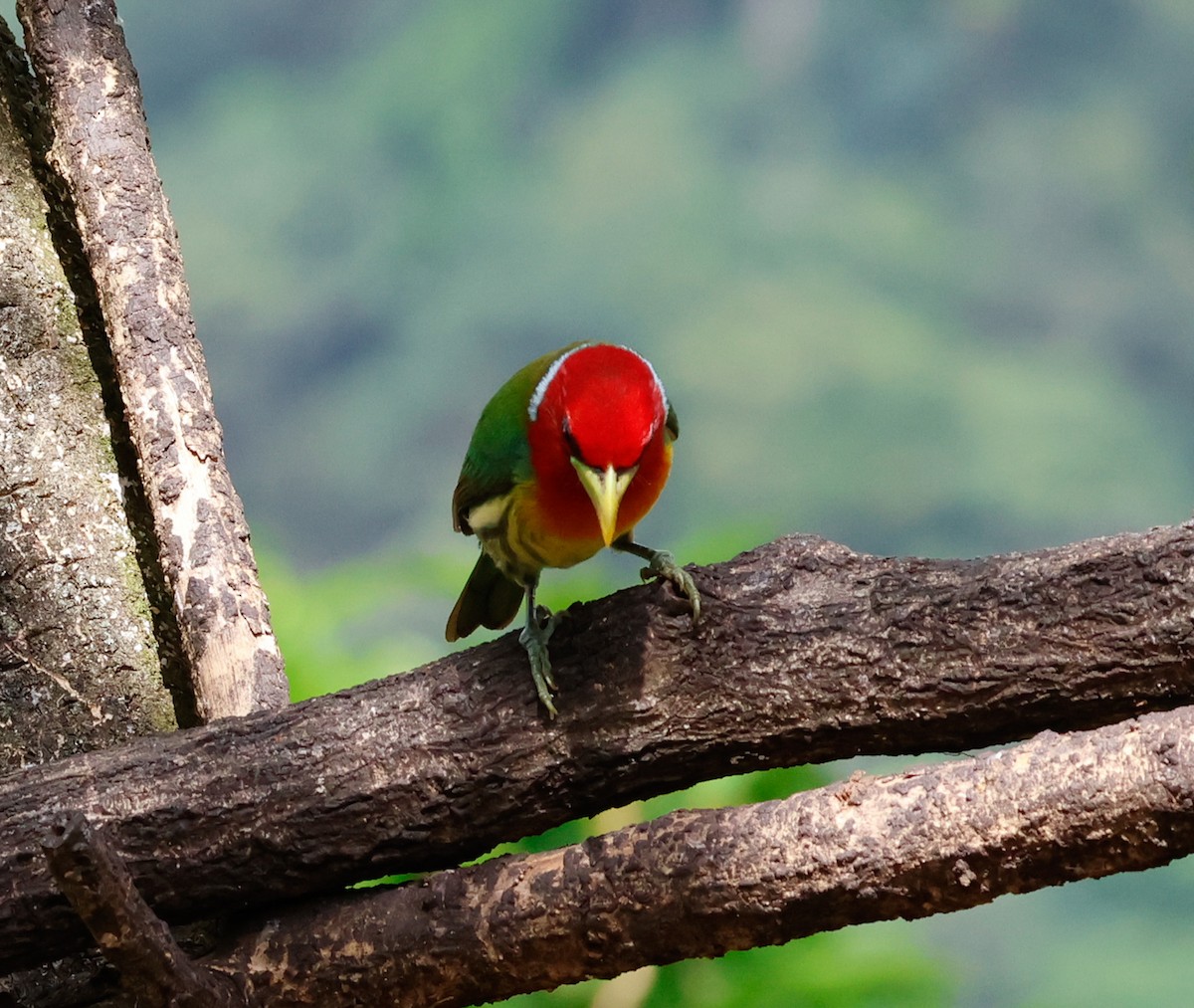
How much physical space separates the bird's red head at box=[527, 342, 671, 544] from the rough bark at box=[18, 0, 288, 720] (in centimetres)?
75

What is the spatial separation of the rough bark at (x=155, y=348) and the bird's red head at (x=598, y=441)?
75 cm

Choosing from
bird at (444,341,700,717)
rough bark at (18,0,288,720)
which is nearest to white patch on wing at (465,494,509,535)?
bird at (444,341,700,717)

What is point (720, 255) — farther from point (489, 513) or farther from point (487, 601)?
point (489, 513)

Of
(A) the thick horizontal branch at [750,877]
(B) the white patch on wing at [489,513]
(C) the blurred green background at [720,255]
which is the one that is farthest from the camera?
(C) the blurred green background at [720,255]

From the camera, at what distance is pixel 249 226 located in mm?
4734

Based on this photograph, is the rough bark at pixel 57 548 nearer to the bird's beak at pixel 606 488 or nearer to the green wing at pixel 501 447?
the green wing at pixel 501 447

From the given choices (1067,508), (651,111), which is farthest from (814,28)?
(1067,508)

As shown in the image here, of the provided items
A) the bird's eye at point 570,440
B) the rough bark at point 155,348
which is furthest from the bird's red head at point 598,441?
the rough bark at point 155,348

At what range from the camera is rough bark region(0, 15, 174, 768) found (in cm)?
270

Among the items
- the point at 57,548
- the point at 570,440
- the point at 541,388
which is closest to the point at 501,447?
the point at 541,388

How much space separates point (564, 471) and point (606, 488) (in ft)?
0.53

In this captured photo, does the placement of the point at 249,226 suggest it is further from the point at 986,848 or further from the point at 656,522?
the point at 986,848

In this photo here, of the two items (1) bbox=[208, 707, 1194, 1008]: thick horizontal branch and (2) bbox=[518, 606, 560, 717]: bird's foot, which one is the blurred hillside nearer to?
(2) bbox=[518, 606, 560, 717]: bird's foot

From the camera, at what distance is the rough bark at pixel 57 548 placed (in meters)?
2.70
